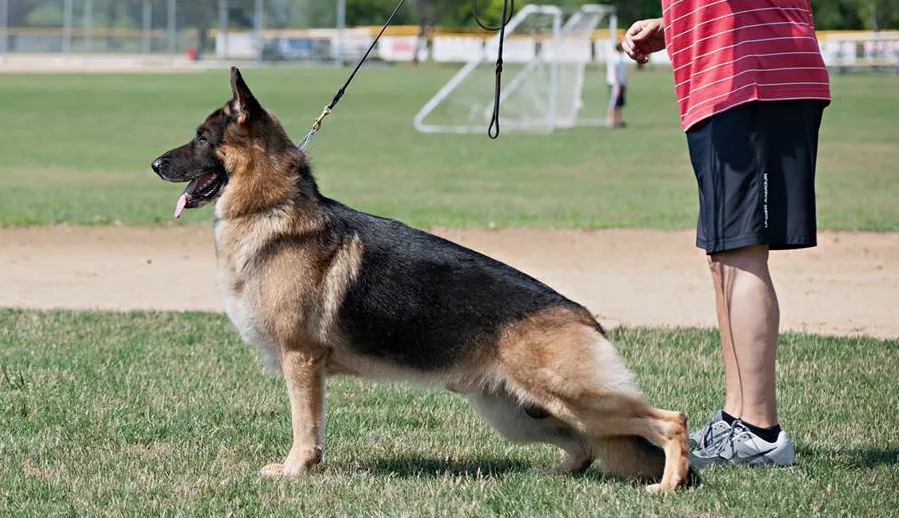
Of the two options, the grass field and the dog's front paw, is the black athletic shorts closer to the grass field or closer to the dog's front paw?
the grass field

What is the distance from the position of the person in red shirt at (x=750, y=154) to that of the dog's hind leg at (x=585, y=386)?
0.61m

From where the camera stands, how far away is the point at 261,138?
544cm

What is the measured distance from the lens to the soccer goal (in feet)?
90.8

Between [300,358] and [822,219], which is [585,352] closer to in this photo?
[300,358]

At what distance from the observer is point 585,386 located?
5027mm

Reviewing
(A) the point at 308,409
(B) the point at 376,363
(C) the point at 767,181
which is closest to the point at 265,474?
(A) the point at 308,409

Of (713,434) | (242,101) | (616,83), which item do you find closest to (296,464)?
(242,101)

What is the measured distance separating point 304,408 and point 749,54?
235cm

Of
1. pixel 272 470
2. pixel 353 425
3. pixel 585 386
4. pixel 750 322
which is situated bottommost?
pixel 353 425

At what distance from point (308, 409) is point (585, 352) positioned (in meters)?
1.17

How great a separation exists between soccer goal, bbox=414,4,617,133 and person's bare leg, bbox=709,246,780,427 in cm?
2138

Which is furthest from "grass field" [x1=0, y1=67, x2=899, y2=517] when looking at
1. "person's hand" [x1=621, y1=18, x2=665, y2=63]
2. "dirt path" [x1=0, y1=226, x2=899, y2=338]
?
"person's hand" [x1=621, y1=18, x2=665, y2=63]

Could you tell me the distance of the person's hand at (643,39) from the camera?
6156 mm

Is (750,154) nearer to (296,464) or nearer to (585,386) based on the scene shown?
(585,386)
